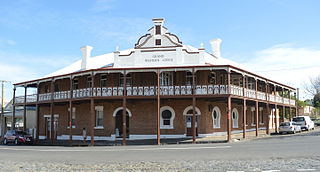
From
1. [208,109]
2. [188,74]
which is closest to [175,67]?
[188,74]

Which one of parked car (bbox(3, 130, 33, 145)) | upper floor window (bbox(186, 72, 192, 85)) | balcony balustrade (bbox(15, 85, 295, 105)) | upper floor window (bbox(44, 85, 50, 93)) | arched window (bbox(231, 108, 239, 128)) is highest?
upper floor window (bbox(186, 72, 192, 85))

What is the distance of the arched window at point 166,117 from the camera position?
28.5 meters

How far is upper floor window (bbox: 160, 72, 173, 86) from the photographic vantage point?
2859 centimetres

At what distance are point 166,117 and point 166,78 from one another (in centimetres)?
322

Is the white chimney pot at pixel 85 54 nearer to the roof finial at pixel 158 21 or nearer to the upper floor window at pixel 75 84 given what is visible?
the upper floor window at pixel 75 84

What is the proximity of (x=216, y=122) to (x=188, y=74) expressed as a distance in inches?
194

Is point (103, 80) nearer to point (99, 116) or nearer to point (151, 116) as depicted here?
point (99, 116)

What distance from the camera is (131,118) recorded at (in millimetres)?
28812

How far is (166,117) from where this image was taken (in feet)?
93.9

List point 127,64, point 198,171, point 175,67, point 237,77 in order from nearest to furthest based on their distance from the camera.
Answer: point 198,171
point 175,67
point 127,64
point 237,77

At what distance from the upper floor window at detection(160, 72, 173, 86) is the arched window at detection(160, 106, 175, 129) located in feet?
6.50

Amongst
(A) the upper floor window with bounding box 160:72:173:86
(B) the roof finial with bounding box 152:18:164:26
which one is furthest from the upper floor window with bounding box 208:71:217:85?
(B) the roof finial with bounding box 152:18:164:26

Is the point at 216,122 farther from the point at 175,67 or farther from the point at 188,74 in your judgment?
the point at 175,67

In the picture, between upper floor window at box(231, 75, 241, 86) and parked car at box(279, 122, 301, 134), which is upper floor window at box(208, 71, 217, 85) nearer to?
upper floor window at box(231, 75, 241, 86)
